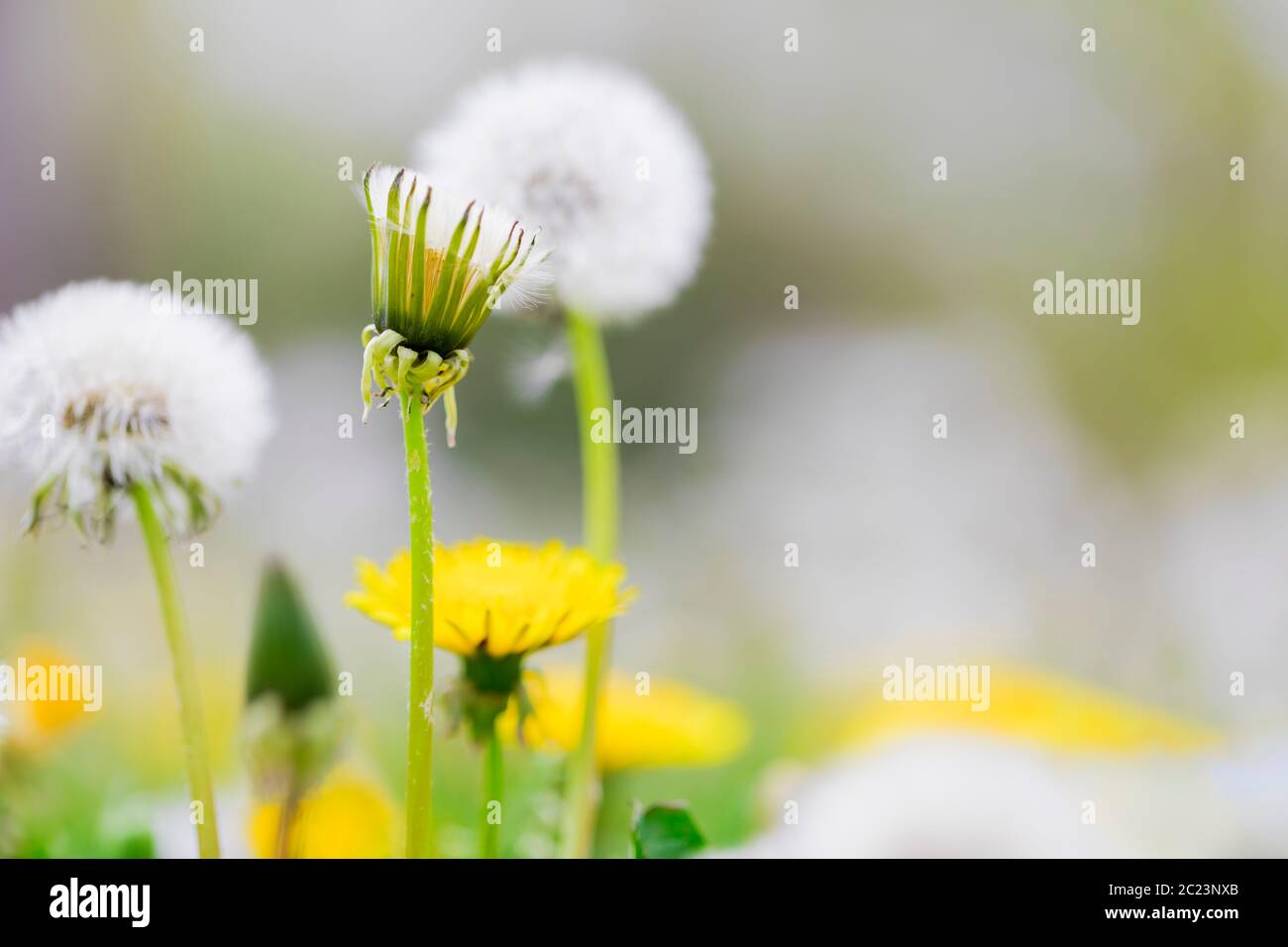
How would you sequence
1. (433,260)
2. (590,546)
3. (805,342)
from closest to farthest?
(433,260) < (590,546) < (805,342)

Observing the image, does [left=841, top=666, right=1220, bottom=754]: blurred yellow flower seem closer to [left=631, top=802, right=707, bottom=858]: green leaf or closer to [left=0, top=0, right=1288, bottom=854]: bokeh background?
[left=0, top=0, right=1288, bottom=854]: bokeh background

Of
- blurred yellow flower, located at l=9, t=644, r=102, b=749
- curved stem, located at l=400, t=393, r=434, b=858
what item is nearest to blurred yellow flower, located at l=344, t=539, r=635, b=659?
curved stem, located at l=400, t=393, r=434, b=858

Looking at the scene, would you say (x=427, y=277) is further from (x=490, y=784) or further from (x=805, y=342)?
(x=805, y=342)

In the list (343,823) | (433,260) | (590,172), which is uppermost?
(590,172)

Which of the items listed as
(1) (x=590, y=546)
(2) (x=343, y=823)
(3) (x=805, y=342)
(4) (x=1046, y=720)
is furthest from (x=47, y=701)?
(3) (x=805, y=342)
